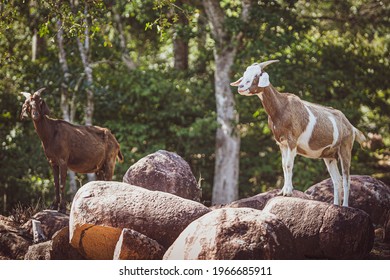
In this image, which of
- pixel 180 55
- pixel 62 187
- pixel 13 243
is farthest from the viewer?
pixel 180 55

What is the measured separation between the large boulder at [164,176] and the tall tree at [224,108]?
6.39 m

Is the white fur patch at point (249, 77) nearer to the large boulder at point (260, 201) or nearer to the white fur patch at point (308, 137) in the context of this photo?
the white fur patch at point (308, 137)

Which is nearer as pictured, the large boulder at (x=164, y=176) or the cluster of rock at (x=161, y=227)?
the cluster of rock at (x=161, y=227)

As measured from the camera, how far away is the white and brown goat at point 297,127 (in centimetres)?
934

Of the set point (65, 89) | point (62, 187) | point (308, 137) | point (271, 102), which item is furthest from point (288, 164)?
point (65, 89)

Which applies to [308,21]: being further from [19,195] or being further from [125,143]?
[19,195]

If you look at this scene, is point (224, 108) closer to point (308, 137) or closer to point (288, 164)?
point (308, 137)

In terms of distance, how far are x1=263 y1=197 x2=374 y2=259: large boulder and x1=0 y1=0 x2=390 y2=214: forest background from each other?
8033 mm

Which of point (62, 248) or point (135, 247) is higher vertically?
point (135, 247)

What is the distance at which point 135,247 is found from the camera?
868cm

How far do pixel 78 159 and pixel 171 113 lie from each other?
696cm

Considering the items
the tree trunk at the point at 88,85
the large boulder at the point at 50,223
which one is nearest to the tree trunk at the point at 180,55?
the tree trunk at the point at 88,85

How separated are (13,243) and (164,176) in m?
2.49

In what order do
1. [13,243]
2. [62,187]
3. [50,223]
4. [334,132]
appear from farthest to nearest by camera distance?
1. [62,187]
2. [50,223]
3. [13,243]
4. [334,132]
